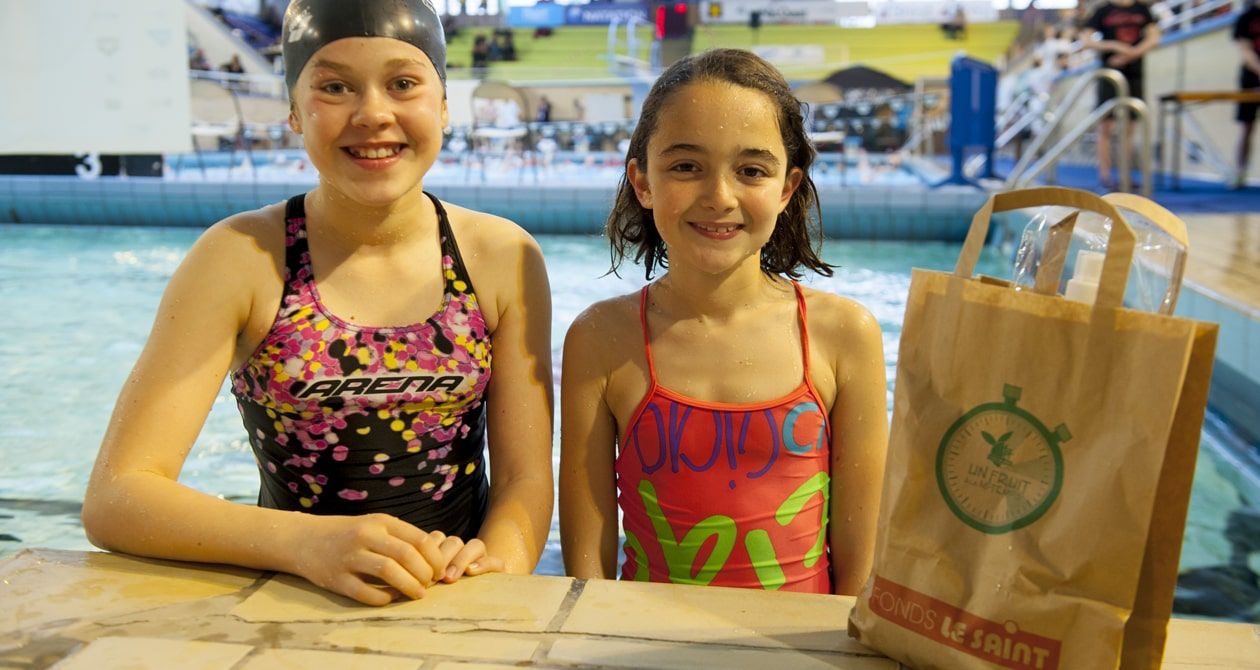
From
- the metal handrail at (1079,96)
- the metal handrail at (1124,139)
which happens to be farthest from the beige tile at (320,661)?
the metal handrail at (1079,96)

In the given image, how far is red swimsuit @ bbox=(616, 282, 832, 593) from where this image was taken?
173 cm

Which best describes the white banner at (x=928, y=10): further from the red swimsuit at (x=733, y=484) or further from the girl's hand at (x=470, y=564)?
the girl's hand at (x=470, y=564)

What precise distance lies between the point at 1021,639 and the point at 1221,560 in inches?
110

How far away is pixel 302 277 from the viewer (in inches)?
66.4

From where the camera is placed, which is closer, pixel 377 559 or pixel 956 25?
pixel 377 559

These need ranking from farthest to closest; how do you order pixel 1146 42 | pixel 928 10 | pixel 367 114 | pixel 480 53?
pixel 480 53
pixel 928 10
pixel 1146 42
pixel 367 114

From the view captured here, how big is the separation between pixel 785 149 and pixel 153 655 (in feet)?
4.02

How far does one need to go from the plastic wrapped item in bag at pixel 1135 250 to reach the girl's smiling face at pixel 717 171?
635 millimetres

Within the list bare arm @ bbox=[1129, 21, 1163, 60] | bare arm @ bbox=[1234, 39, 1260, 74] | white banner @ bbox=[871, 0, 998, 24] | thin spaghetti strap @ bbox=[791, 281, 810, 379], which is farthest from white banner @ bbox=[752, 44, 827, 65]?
thin spaghetti strap @ bbox=[791, 281, 810, 379]

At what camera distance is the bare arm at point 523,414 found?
64.2 inches

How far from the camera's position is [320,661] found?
3.38 feet

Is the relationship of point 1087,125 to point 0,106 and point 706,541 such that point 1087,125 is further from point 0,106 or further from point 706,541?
point 0,106

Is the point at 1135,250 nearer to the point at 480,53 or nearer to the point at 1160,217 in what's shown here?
the point at 1160,217

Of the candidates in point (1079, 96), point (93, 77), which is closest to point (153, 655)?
point (1079, 96)
